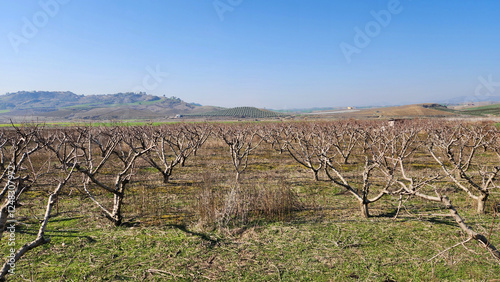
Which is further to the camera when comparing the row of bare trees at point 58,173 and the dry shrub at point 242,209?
the dry shrub at point 242,209

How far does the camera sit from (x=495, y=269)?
471 cm

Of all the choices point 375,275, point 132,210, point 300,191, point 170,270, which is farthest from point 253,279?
point 300,191

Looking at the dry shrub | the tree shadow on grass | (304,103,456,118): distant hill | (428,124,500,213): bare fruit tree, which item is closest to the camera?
the tree shadow on grass

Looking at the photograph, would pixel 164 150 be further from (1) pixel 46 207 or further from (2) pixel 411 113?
(2) pixel 411 113

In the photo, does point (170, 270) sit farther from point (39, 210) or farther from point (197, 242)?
point (39, 210)

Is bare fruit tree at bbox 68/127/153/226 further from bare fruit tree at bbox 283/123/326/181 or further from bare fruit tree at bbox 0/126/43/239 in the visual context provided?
bare fruit tree at bbox 283/123/326/181

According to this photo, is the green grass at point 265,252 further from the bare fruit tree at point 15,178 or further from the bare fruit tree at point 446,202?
the bare fruit tree at point 15,178

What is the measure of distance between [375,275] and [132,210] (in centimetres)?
A: 708

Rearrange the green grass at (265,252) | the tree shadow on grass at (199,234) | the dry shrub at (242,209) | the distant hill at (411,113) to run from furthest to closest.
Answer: the distant hill at (411,113)
the dry shrub at (242,209)
the tree shadow on grass at (199,234)
the green grass at (265,252)

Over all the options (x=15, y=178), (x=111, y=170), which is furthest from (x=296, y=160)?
(x=111, y=170)

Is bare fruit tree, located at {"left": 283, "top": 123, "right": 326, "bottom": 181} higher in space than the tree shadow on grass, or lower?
higher

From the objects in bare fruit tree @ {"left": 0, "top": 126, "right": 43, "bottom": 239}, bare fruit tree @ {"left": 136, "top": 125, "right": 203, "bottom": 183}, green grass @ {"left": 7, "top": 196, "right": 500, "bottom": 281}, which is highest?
bare fruit tree @ {"left": 0, "top": 126, "right": 43, "bottom": 239}

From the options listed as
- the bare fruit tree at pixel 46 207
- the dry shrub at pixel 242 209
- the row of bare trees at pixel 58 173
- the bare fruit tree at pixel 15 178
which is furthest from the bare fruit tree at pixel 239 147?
the bare fruit tree at pixel 15 178

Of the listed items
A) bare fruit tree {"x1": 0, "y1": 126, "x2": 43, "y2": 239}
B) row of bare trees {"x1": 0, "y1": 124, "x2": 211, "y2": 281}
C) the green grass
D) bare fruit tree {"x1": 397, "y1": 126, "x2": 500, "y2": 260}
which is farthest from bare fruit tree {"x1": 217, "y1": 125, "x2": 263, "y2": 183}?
bare fruit tree {"x1": 397, "y1": 126, "x2": 500, "y2": 260}
